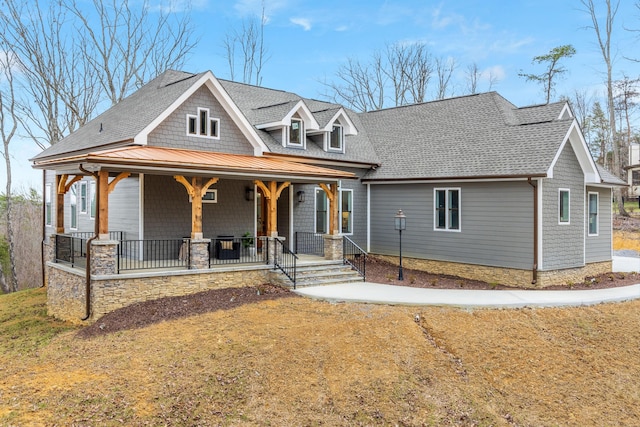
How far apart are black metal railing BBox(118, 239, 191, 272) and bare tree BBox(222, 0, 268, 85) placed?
2102 cm

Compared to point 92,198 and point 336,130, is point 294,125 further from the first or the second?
point 92,198

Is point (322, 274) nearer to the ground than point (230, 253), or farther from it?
nearer to the ground

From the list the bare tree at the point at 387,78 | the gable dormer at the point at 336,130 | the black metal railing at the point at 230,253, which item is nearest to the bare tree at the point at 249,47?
the bare tree at the point at 387,78

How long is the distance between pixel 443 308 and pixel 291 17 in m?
25.1

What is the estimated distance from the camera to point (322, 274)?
14.8m

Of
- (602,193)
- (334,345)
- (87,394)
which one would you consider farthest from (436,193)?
(87,394)

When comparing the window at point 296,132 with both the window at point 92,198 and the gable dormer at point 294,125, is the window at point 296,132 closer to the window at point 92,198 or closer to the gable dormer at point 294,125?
the gable dormer at point 294,125

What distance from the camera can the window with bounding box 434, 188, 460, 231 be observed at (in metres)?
17.2

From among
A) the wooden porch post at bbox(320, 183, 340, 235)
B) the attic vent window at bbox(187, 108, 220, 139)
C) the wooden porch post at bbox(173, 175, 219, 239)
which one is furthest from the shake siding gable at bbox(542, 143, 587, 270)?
the attic vent window at bbox(187, 108, 220, 139)

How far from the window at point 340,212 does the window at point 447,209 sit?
358cm

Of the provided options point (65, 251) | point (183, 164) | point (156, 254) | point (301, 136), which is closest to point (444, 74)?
point (301, 136)

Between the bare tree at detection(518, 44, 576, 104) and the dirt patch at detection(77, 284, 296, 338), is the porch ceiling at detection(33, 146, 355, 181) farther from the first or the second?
the bare tree at detection(518, 44, 576, 104)

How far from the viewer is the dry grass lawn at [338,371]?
7.50 m

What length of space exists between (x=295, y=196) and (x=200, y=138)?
442 cm
